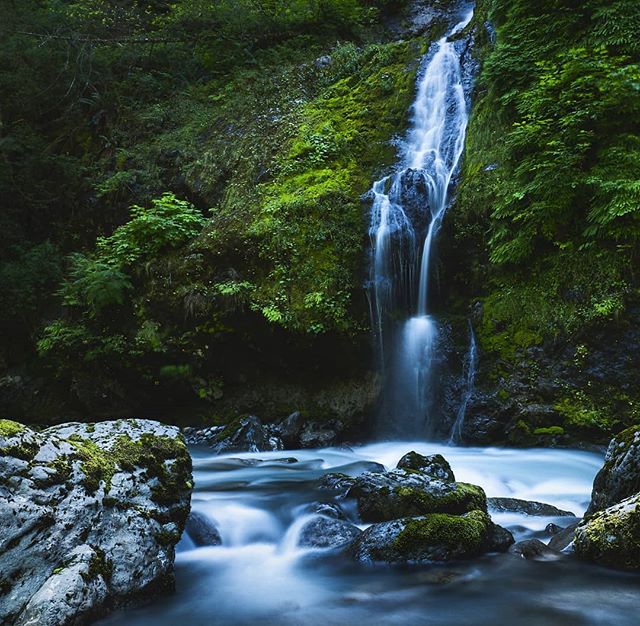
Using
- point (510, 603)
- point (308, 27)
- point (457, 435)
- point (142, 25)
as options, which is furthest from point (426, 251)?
point (142, 25)

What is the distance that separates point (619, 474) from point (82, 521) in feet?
13.6

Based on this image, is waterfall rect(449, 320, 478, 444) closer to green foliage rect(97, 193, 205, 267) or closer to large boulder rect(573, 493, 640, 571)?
large boulder rect(573, 493, 640, 571)

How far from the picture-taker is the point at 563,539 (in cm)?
457

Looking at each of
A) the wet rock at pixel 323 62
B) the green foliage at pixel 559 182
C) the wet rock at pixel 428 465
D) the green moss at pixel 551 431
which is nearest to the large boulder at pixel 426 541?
the wet rock at pixel 428 465

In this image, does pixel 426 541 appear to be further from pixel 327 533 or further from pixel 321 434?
pixel 321 434

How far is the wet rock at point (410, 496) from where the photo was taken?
4863 millimetres

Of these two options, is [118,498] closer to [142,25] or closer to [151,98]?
[151,98]

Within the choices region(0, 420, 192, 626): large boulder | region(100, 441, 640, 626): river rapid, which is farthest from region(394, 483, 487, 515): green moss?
region(0, 420, 192, 626): large boulder

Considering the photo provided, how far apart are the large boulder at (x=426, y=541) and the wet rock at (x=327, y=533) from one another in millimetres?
226

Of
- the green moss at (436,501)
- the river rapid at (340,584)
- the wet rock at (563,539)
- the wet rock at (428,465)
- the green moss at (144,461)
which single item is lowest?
the river rapid at (340,584)

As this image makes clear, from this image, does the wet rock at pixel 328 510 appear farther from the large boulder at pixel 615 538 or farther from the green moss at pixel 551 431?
the green moss at pixel 551 431

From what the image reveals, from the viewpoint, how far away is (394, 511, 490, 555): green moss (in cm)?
428

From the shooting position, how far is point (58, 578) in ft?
10.1

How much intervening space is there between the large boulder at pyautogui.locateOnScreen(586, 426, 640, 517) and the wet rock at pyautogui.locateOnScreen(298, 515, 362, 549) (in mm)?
1977
